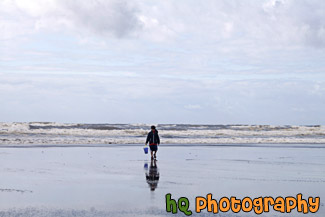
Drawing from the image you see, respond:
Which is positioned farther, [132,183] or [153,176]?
[153,176]

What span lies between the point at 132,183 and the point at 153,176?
1823mm

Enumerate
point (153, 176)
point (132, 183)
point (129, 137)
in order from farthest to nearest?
point (129, 137) → point (153, 176) → point (132, 183)

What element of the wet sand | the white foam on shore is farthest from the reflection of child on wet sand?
the white foam on shore

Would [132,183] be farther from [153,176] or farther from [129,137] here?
[129,137]

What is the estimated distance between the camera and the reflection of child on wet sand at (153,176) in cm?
1349

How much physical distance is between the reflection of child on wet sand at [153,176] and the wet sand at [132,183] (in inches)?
1.2

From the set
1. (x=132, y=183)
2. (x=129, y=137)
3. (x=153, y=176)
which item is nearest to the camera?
(x=132, y=183)

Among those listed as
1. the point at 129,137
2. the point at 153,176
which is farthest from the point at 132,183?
the point at 129,137

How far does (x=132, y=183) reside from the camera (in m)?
13.9

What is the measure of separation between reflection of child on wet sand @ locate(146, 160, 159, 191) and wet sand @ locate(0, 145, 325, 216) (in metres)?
0.03

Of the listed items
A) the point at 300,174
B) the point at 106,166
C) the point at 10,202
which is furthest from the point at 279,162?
the point at 10,202

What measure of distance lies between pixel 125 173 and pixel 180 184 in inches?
127

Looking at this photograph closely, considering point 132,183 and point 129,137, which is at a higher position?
point 129,137

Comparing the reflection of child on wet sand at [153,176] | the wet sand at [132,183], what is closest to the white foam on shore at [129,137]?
the wet sand at [132,183]
